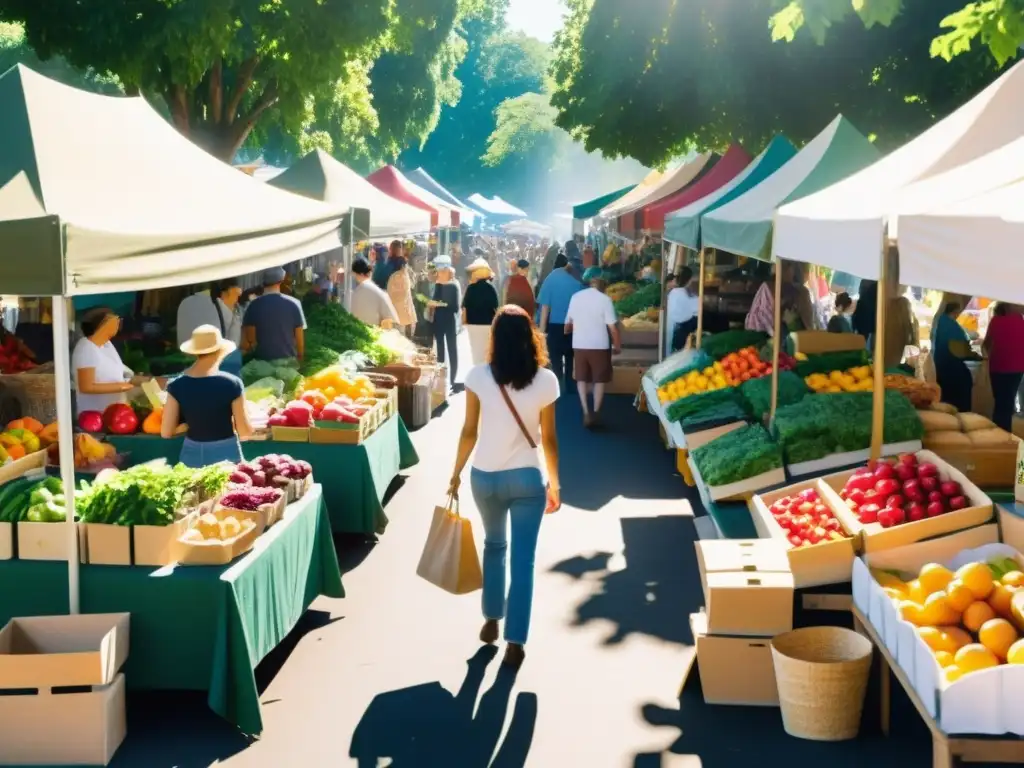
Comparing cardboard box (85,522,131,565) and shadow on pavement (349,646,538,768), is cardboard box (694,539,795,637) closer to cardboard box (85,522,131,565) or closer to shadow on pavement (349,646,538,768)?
shadow on pavement (349,646,538,768)

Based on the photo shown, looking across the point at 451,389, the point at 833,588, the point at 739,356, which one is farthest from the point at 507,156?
the point at 833,588

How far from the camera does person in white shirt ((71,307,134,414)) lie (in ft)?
28.3

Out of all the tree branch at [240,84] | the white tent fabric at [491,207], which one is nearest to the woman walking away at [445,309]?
the tree branch at [240,84]

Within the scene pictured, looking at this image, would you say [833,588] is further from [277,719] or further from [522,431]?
[277,719]

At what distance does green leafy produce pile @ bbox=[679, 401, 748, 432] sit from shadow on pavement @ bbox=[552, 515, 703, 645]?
827 millimetres

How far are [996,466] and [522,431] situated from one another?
3.53 metres

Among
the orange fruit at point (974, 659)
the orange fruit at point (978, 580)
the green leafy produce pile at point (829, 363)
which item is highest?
the green leafy produce pile at point (829, 363)

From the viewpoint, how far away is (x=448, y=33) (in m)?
43.8

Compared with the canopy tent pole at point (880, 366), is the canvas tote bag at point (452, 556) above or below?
below

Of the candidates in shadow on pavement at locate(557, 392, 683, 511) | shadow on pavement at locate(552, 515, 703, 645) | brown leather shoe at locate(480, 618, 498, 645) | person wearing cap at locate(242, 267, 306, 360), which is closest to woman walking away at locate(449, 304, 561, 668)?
brown leather shoe at locate(480, 618, 498, 645)

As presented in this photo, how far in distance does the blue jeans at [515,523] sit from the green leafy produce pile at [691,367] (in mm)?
6057

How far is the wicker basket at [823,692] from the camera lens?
569 cm

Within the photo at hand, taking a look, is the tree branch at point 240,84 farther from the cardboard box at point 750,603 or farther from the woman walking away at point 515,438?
the cardboard box at point 750,603

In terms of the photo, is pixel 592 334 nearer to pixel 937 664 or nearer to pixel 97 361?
pixel 97 361
